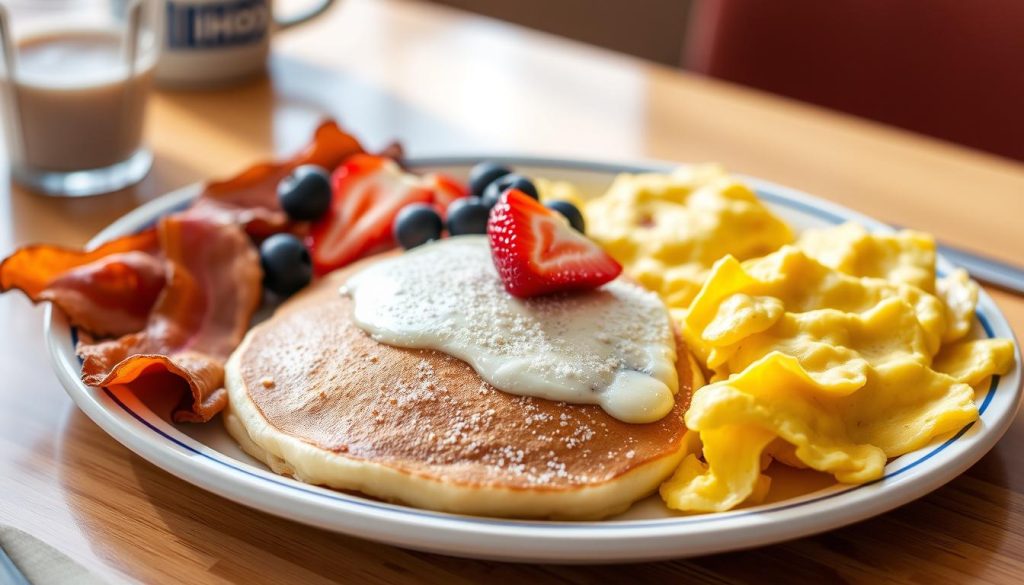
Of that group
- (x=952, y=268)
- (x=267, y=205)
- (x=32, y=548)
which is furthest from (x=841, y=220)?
(x=32, y=548)

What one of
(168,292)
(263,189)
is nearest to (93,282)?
(168,292)

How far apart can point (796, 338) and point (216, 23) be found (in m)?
1.44

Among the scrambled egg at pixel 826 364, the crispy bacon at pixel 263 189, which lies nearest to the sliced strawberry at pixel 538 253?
the scrambled egg at pixel 826 364

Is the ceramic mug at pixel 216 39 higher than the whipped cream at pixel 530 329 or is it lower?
lower

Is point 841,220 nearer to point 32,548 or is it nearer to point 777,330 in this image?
point 777,330

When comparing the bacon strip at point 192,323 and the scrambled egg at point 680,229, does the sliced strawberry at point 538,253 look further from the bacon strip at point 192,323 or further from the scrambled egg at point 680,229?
the bacon strip at point 192,323

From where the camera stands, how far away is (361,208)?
1646 millimetres

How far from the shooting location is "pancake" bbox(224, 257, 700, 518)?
1038mm

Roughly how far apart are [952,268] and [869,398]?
44cm

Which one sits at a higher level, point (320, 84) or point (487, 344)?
point (487, 344)

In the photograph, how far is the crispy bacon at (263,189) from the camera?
159cm

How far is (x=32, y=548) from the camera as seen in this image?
100 cm

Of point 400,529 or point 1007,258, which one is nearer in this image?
point 400,529

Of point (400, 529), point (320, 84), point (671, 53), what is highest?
point (400, 529)
